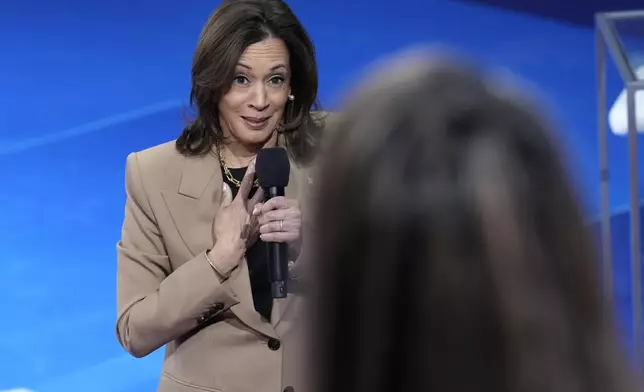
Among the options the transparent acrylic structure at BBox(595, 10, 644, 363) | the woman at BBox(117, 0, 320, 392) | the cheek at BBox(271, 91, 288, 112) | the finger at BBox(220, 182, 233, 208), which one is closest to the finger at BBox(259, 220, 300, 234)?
the woman at BBox(117, 0, 320, 392)

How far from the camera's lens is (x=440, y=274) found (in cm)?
52

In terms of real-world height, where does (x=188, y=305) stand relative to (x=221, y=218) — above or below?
below

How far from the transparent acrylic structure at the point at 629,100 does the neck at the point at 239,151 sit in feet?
2.55

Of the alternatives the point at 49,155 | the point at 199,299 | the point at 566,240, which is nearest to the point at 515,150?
the point at 566,240

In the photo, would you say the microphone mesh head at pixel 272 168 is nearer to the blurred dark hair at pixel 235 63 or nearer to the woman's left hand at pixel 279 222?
the woman's left hand at pixel 279 222

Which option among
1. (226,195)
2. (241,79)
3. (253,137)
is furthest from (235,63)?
(226,195)

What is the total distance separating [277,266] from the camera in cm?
167

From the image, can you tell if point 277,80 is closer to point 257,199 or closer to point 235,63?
point 235,63

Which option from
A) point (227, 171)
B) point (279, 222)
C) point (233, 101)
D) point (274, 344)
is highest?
point (233, 101)

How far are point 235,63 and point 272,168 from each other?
311mm

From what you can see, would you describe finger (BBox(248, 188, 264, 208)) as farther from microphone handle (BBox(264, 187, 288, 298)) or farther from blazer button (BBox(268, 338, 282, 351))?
blazer button (BBox(268, 338, 282, 351))

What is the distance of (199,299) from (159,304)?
0.08 metres

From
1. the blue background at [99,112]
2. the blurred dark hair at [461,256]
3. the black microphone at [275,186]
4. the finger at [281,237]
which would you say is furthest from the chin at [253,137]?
the blue background at [99,112]

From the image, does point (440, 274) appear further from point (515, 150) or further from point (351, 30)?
point (351, 30)
